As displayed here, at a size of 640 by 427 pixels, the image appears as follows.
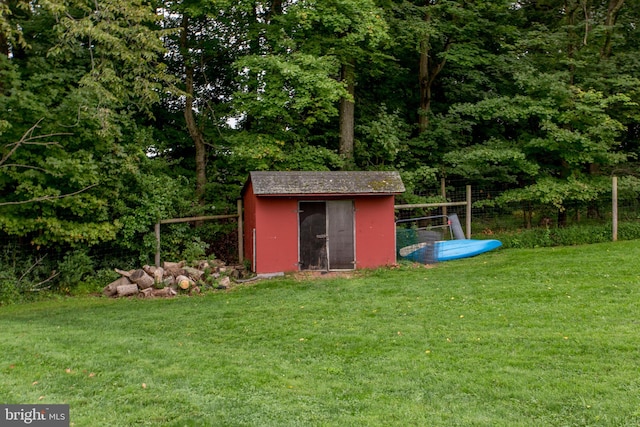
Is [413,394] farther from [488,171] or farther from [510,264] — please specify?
[488,171]

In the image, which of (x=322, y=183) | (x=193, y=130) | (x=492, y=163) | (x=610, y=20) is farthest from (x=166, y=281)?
(x=610, y=20)

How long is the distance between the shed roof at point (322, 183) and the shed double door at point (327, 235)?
46 centimetres

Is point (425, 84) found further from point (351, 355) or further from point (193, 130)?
point (351, 355)

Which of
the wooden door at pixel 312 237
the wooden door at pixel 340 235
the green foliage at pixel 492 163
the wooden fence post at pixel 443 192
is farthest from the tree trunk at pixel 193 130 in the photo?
the green foliage at pixel 492 163

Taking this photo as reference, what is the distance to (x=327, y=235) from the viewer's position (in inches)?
474

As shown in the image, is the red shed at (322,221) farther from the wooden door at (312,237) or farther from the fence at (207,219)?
the fence at (207,219)

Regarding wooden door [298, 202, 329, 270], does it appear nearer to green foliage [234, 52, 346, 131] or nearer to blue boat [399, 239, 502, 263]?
blue boat [399, 239, 502, 263]

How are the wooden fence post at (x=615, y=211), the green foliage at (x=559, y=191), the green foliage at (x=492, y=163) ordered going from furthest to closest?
the green foliage at (x=492, y=163), the green foliage at (x=559, y=191), the wooden fence post at (x=615, y=211)

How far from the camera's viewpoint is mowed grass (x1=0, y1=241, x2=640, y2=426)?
13.8 feet

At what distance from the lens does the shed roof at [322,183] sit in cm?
1155

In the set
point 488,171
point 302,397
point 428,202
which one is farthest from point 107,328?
point 488,171

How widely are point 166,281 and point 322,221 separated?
384cm

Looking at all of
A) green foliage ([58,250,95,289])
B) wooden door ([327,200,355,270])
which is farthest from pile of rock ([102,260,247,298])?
wooden door ([327,200,355,270])

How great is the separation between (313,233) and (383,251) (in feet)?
5.93
